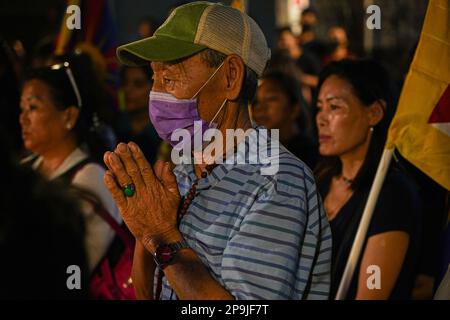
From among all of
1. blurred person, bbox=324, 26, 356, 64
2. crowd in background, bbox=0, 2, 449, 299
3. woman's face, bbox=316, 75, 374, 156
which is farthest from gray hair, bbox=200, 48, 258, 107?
blurred person, bbox=324, 26, 356, 64

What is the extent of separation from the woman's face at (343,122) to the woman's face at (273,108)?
1.56 meters

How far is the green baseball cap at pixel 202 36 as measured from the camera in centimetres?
286

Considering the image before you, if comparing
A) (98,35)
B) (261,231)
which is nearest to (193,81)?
(261,231)

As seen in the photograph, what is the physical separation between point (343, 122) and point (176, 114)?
72.6 inches

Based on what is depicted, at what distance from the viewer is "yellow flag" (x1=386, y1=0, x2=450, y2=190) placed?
13.1ft

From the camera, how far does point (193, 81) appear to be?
2.92 m

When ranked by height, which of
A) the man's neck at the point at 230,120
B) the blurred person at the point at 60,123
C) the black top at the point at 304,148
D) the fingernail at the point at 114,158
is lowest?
the black top at the point at 304,148

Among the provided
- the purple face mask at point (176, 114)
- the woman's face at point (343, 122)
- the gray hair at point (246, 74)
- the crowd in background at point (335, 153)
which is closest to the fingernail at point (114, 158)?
the purple face mask at point (176, 114)

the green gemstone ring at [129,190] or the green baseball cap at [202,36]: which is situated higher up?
the green baseball cap at [202,36]

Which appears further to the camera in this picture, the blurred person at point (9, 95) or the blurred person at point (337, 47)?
the blurred person at point (337, 47)

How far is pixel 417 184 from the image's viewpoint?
15.8 feet

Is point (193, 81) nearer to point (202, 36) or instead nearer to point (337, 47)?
point (202, 36)

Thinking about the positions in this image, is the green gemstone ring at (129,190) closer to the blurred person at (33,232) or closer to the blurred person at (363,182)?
the blurred person at (33,232)
